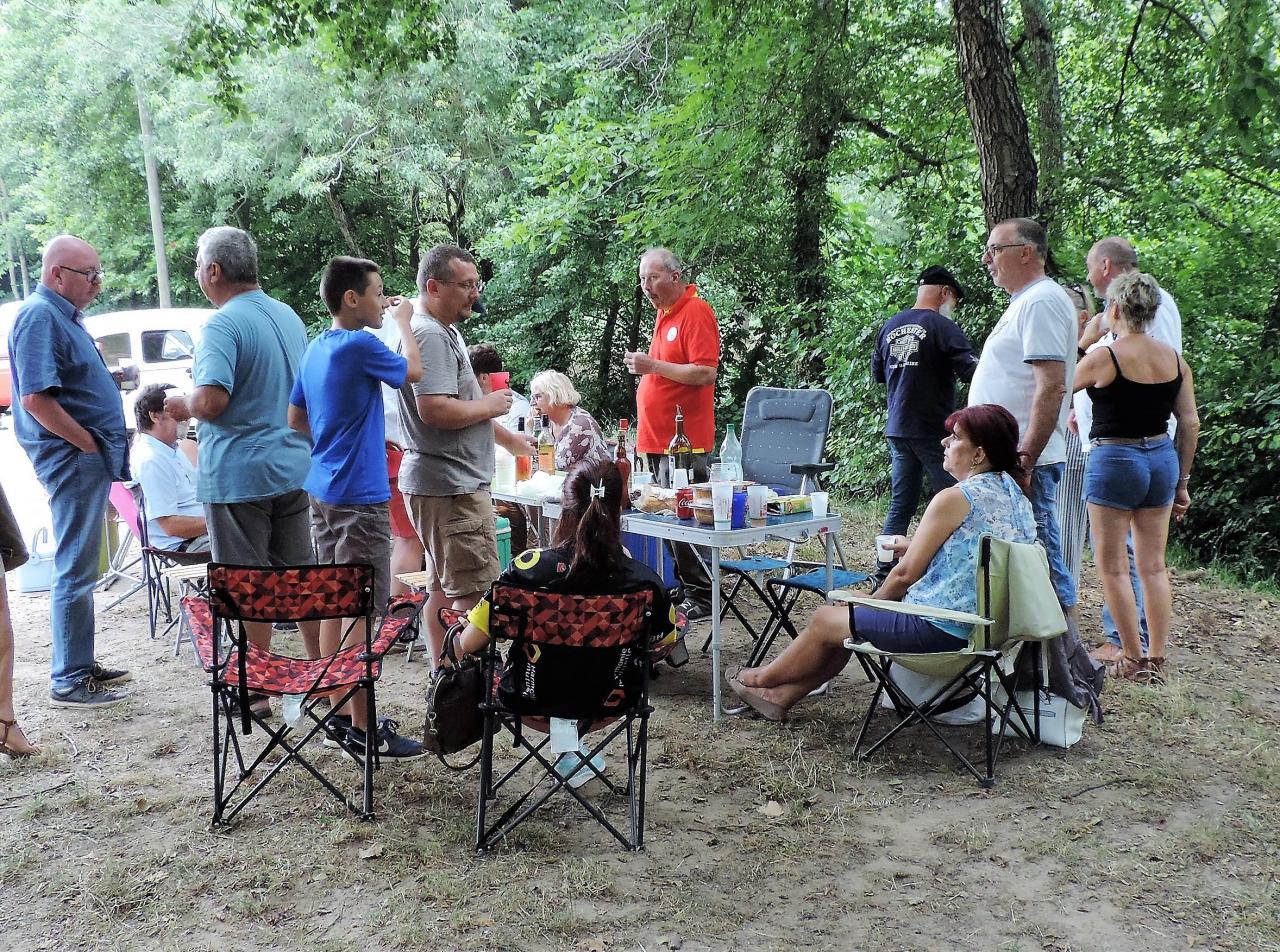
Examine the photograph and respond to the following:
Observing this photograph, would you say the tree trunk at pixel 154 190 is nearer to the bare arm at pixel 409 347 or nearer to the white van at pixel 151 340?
the white van at pixel 151 340

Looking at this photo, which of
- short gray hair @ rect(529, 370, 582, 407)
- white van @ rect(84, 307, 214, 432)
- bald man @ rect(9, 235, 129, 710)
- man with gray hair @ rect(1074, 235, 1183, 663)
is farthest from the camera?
white van @ rect(84, 307, 214, 432)

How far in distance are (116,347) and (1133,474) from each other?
1299 cm

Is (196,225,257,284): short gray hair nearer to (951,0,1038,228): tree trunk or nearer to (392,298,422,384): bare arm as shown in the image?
(392,298,422,384): bare arm

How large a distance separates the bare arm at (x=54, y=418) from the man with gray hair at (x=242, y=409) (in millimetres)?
690

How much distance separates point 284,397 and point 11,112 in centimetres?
2032

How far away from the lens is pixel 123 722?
4.12 meters

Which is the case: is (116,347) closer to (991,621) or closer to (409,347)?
(409,347)

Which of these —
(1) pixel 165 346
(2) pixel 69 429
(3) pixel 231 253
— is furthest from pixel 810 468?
(1) pixel 165 346

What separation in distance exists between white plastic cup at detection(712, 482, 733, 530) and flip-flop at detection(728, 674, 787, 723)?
0.70m

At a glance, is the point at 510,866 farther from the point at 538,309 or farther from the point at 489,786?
the point at 538,309

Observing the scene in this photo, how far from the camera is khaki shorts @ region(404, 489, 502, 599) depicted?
3666 mm

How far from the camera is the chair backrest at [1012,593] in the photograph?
129 inches

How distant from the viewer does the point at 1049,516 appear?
4.02 meters

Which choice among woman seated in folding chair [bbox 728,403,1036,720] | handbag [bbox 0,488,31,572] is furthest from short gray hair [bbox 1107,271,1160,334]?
handbag [bbox 0,488,31,572]
